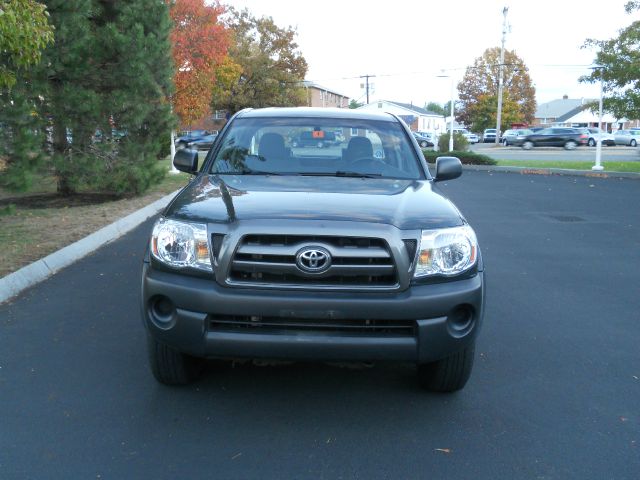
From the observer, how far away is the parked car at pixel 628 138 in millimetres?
51097

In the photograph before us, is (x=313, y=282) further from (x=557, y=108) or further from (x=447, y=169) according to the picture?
(x=557, y=108)

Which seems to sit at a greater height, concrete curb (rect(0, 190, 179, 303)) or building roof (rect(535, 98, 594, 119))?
building roof (rect(535, 98, 594, 119))

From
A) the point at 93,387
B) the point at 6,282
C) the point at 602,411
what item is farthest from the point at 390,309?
the point at 6,282

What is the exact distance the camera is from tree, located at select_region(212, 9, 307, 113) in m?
43.5

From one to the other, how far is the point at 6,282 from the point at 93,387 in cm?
261

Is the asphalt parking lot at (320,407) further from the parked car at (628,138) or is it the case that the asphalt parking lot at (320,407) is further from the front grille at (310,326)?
the parked car at (628,138)

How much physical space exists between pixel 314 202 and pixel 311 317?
73 centimetres

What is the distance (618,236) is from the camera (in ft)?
32.6

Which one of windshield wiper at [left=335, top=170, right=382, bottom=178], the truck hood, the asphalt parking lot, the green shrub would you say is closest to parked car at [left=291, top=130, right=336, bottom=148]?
windshield wiper at [left=335, top=170, right=382, bottom=178]

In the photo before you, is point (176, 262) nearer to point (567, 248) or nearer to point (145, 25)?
point (567, 248)

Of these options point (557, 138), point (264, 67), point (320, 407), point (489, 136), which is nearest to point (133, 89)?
point (320, 407)

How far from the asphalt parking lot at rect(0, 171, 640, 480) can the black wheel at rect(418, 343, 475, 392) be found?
83 millimetres

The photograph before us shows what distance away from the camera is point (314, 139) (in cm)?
523

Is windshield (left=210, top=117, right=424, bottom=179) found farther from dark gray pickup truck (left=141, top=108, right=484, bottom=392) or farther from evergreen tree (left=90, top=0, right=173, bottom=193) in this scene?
evergreen tree (left=90, top=0, right=173, bottom=193)
